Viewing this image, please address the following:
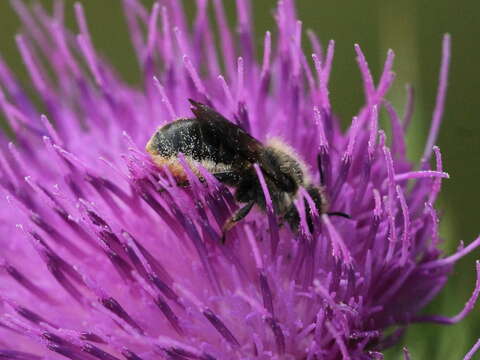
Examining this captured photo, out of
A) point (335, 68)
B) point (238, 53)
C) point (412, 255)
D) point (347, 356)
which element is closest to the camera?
point (347, 356)

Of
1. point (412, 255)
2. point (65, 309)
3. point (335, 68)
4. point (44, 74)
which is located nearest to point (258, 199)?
point (412, 255)

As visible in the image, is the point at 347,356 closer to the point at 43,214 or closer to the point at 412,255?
the point at 412,255

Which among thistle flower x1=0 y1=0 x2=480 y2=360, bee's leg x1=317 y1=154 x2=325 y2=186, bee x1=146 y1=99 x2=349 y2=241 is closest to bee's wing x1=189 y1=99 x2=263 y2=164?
bee x1=146 y1=99 x2=349 y2=241

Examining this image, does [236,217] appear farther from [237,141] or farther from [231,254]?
[237,141]

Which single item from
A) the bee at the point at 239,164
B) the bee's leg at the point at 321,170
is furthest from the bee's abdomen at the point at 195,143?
the bee's leg at the point at 321,170

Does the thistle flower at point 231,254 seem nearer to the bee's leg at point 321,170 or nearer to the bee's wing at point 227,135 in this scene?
the bee's leg at point 321,170

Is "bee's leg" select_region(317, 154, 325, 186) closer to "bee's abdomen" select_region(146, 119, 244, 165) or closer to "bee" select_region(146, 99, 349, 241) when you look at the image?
"bee" select_region(146, 99, 349, 241)
